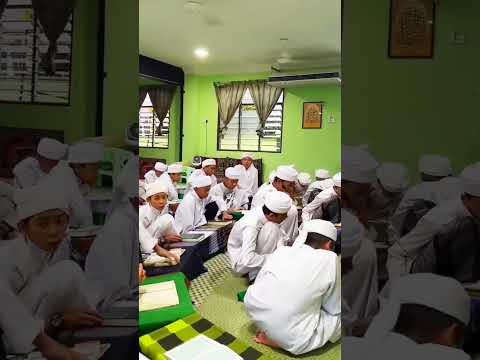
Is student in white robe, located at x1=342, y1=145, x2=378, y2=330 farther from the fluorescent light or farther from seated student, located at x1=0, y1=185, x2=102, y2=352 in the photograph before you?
the fluorescent light

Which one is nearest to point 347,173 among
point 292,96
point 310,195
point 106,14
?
point 106,14

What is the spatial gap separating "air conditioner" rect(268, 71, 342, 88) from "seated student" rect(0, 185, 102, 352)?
373cm

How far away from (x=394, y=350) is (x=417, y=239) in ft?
1.07

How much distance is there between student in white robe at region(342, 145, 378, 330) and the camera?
1.03 metres

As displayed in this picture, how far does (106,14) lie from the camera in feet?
3.80

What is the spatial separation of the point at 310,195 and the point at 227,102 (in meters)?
1.95

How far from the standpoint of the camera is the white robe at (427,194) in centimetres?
98

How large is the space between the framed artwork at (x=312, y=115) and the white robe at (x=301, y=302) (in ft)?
10.3

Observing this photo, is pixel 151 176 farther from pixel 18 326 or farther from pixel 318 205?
pixel 18 326

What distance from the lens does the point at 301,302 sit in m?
1.73

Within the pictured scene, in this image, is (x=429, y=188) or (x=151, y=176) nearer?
(x=429, y=188)

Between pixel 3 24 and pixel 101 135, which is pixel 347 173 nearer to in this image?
pixel 101 135

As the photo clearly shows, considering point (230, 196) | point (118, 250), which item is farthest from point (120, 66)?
point (230, 196)

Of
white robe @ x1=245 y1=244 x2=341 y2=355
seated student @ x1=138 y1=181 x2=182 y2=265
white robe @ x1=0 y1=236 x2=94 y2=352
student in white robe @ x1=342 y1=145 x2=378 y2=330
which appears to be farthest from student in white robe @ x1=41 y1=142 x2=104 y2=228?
seated student @ x1=138 y1=181 x2=182 y2=265
